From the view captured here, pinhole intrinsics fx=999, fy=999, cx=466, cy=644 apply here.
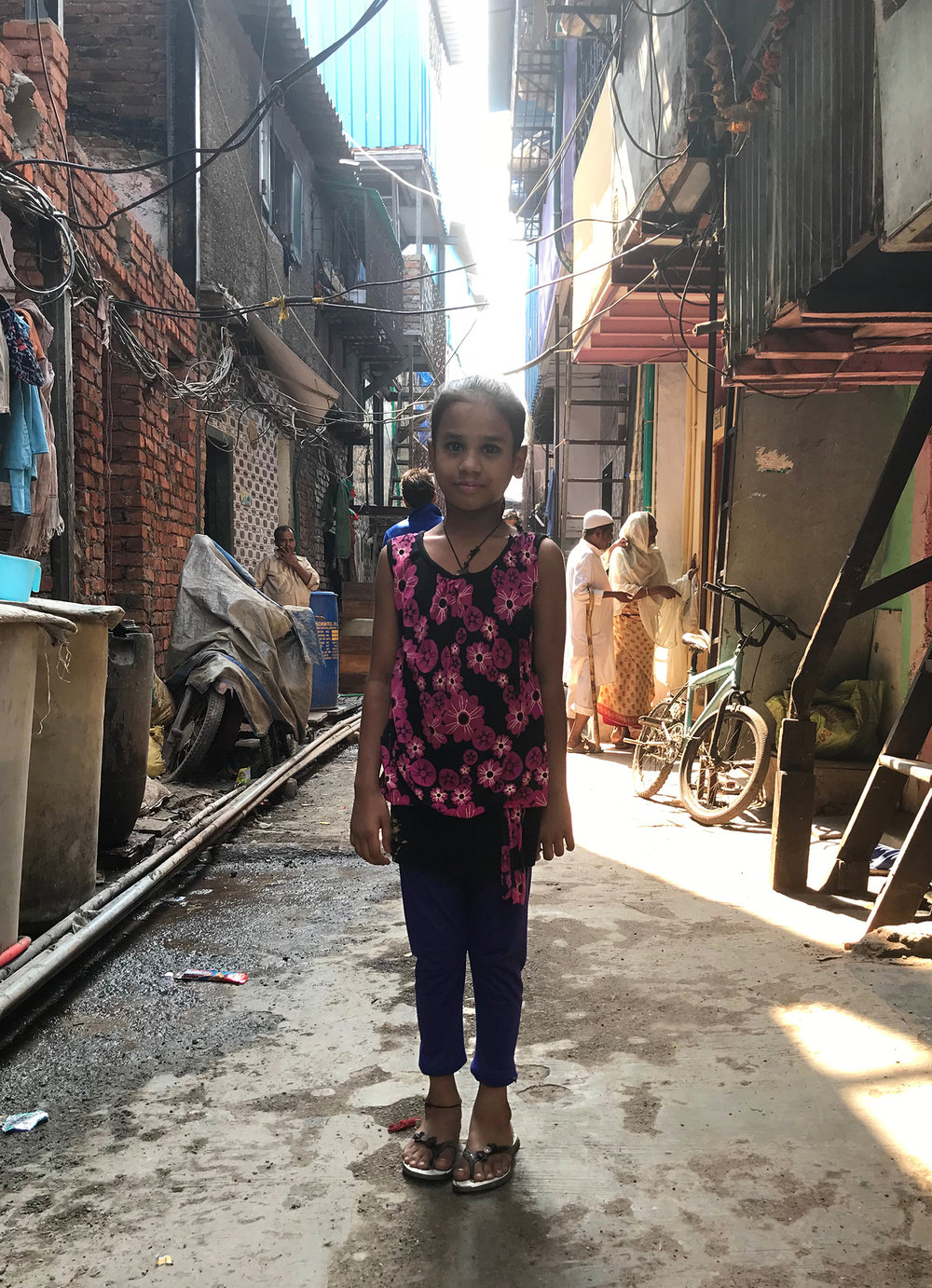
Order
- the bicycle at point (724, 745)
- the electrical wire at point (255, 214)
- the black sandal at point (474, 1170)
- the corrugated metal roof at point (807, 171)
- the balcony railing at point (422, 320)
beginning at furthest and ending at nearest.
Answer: the balcony railing at point (422, 320) < the electrical wire at point (255, 214) < the bicycle at point (724, 745) < the corrugated metal roof at point (807, 171) < the black sandal at point (474, 1170)

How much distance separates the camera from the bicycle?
5.48 m

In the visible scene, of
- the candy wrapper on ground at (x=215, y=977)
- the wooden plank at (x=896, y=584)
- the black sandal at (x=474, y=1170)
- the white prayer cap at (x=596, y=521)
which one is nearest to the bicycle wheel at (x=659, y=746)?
the white prayer cap at (x=596, y=521)

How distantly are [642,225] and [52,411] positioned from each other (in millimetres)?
4272

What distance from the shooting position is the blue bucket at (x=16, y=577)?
364cm

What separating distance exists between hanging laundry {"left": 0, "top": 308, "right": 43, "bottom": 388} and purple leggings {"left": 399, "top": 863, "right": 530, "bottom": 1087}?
4.18m

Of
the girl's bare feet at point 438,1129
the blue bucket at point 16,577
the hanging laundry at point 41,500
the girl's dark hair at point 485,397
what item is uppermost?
the hanging laundry at point 41,500

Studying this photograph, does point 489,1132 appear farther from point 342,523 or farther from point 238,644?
point 342,523

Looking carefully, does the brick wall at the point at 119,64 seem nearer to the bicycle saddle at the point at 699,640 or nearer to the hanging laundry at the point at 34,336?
the hanging laundry at the point at 34,336

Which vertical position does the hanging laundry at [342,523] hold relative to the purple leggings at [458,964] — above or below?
above

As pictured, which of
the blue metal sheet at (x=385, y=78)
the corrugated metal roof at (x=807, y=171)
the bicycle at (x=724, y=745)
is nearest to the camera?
the corrugated metal roof at (x=807, y=171)

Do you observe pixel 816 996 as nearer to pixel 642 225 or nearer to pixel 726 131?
pixel 726 131

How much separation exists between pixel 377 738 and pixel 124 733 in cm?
290

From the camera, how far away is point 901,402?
245 inches

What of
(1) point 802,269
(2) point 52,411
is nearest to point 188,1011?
(1) point 802,269
